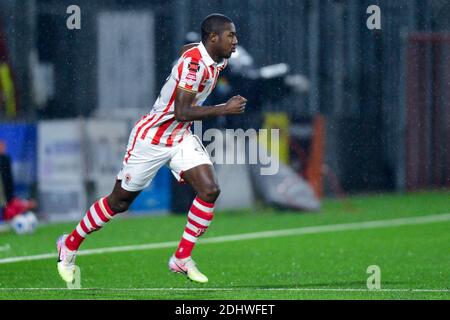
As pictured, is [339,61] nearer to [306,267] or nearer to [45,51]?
[45,51]

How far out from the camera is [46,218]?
1806cm

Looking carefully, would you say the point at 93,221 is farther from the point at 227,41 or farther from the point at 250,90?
the point at 250,90

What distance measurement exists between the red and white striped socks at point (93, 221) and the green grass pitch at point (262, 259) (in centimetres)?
39

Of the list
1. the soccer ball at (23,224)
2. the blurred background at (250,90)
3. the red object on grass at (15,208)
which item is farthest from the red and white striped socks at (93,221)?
the blurred background at (250,90)

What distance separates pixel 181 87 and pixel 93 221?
52.4 inches

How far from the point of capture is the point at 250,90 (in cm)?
1856

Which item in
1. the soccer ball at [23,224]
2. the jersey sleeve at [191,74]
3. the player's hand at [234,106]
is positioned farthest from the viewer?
the soccer ball at [23,224]

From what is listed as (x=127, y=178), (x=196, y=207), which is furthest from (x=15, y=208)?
(x=196, y=207)

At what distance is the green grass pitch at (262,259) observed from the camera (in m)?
10.5

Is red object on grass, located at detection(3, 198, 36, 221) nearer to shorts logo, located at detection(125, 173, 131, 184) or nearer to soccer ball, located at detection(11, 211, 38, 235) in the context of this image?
soccer ball, located at detection(11, 211, 38, 235)

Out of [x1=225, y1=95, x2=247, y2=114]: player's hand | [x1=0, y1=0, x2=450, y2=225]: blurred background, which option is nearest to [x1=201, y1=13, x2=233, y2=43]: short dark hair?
[x1=225, y1=95, x2=247, y2=114]: player's hand

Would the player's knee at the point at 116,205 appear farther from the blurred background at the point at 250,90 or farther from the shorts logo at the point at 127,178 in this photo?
the blurred background at the point at 250,90

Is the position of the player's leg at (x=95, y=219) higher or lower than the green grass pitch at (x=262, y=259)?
higher
